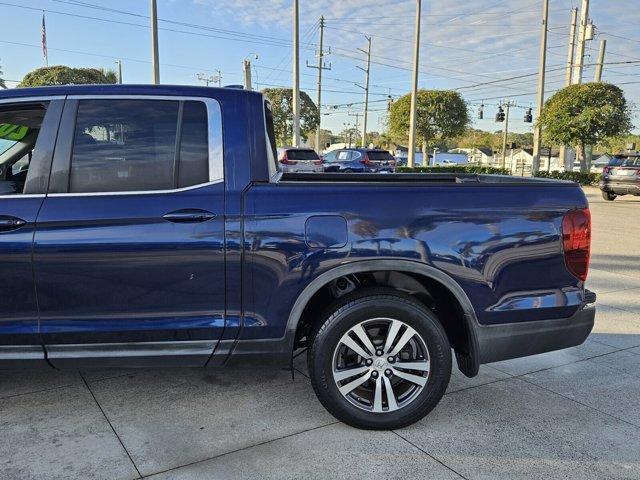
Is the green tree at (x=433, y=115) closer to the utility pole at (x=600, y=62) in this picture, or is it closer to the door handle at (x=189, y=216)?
the utility pole at (x=600, y=62)

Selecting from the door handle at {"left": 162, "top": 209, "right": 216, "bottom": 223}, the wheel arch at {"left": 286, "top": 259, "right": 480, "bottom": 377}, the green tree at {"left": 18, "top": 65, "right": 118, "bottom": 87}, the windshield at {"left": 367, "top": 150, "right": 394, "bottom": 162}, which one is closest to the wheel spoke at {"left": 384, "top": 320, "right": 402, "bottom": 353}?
Answer: the wheel arch at {"left": 286, "top": 259, "right": 480, "bottom": 377}

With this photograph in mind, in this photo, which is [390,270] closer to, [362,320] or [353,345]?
[362,320]

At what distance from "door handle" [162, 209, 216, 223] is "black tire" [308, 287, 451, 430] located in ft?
2.74

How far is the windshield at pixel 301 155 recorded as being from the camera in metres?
22.3

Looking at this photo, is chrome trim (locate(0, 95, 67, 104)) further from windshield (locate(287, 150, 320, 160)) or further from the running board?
windshield (locate(287, 150, 320, 160))

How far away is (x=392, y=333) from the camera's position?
9.80 ft

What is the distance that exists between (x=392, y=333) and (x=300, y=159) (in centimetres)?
1988

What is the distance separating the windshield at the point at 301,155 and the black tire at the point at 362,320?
19.6 meters

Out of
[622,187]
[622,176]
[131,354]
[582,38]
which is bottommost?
[131,354]

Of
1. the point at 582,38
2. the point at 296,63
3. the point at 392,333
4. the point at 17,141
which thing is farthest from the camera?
the point at 582,38

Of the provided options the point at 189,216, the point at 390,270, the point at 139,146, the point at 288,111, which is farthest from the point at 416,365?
the point at 288,111

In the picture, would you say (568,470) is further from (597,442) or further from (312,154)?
(312,154)

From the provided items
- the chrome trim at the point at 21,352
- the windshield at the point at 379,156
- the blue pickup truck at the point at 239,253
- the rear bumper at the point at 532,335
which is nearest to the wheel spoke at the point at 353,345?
the blue pickup truck at the point at 239,253

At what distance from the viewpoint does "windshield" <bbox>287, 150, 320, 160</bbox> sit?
73.2 ft
